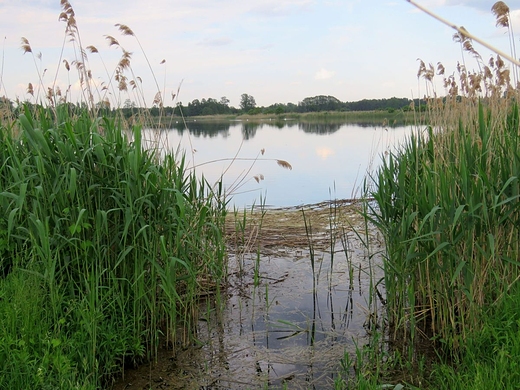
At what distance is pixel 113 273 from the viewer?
3.70 m

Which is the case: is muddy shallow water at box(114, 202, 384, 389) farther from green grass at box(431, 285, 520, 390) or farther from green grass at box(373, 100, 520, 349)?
green grass at box(431, 285, 520, 390)

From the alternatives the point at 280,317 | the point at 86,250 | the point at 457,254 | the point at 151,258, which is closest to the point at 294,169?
the point at 280,317

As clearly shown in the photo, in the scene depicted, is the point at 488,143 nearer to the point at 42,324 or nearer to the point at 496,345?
the point at 496,345

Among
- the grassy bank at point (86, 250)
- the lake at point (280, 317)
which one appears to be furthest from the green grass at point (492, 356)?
the grassy bank at point (86, 250)

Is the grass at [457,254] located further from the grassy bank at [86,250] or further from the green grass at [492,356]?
the grassy bank at [86,250]

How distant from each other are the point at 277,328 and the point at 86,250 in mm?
1894

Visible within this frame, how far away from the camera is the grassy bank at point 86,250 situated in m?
3.29

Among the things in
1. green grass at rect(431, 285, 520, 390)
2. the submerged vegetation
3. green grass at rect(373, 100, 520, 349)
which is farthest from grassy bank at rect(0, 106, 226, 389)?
green grass at rect(431, 285, 520, 390)

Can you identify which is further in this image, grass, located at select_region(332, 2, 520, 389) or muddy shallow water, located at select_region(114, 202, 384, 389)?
muddy shallow water, located at select_region(114, 202, 384, 389)

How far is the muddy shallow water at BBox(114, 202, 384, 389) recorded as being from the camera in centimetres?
366

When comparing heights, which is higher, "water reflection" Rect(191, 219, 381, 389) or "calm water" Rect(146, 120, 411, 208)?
"calm water" Rect(146, 120, 411, 208)

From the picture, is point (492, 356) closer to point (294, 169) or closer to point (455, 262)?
point (455, 262)

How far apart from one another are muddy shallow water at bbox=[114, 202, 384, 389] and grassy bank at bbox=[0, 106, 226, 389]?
1.08 ft

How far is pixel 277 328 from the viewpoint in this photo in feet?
14.7
